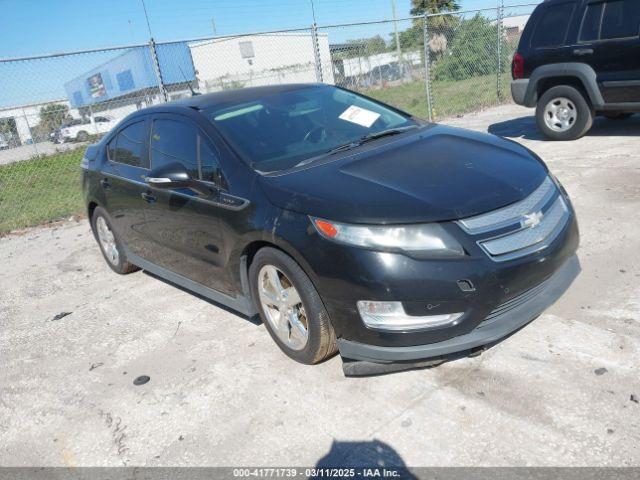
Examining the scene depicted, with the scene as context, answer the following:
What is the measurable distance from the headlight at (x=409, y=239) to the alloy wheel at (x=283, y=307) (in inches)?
22.4

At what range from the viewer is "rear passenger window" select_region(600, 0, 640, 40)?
699 cm

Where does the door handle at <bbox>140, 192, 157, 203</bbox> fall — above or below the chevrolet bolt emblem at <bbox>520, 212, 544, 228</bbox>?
above

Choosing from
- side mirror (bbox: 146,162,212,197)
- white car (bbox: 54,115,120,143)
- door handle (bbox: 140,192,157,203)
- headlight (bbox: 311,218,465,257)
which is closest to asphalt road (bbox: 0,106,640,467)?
headlight (bbox: 311,218,465,257)

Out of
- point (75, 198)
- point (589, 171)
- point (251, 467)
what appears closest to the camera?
point (251, 467)

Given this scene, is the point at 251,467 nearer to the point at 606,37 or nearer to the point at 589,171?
the point at 589,171

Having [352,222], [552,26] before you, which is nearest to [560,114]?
[552,26]

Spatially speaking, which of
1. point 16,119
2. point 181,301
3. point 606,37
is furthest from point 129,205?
point 16,119

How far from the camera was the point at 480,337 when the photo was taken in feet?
8.79

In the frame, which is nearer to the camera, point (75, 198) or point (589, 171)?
point (589, 171)

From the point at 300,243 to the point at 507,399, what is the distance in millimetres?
1287

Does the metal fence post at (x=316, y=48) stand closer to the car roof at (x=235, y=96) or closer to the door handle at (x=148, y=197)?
the car roof at (x=235, y=96)

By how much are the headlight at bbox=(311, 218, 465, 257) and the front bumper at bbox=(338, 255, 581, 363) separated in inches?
16.6

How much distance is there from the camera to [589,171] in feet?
21.0

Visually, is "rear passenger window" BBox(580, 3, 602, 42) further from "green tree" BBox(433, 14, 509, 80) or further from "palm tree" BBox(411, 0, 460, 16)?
"palm tree" BBox(411, 0, 460, 16)
